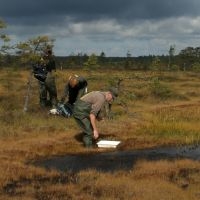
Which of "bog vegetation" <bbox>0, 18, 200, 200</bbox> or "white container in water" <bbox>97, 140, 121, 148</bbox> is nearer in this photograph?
"bog vegetation" <bbox>0, 18, 200, 200</bbox>

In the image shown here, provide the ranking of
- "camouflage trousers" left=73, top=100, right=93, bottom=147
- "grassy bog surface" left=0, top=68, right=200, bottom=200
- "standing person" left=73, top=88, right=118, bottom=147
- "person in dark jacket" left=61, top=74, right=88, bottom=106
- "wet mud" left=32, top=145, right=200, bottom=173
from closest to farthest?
1. "grassy bog surface" left=0, top=68, right=200, bottom=200
2. "wet mud" left=32, top=145, right=200, bottom=173
3. "standing person" left=73, top=88, right=118, bottom=147
4. "camouflage trousers" left=73, top=100, right=93, bottom=147
5. "person in dark jacket" left=61, top=74, right=88, bottom=106

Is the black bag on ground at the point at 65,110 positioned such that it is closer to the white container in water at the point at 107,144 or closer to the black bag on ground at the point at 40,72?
the black bag on ground at the point at 40,72

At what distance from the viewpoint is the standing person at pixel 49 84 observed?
20.6 meters

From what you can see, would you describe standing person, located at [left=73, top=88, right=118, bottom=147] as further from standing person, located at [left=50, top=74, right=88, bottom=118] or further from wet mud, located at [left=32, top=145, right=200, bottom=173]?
standing person, located at [left=50, top=74, right=88, bottom=118]

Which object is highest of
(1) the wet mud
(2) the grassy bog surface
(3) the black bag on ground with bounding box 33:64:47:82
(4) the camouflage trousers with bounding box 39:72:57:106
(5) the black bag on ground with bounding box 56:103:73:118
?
(3) the black bag on ground with bounding box 33:64:47:82

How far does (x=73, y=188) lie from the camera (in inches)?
382

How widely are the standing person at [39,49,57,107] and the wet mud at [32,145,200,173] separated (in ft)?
23.6

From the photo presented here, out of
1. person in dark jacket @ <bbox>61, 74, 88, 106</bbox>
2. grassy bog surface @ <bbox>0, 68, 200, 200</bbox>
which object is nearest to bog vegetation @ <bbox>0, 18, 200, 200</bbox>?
grassy bog surface @ <bbox>0, 68, 200, 200</bbox>

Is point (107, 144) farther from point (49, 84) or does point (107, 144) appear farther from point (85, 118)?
point (49, 84)

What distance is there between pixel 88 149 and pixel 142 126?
4242 mm

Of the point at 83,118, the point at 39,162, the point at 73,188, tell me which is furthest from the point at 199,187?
the point at 83,118

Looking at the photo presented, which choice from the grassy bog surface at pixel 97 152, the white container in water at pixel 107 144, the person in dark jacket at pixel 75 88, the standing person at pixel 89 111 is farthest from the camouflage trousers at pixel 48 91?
the white container in water at pixel 107 144

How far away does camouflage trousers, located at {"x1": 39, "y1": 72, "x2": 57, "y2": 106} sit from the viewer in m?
20.7

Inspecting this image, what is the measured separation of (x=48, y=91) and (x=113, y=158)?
28.1 feet
